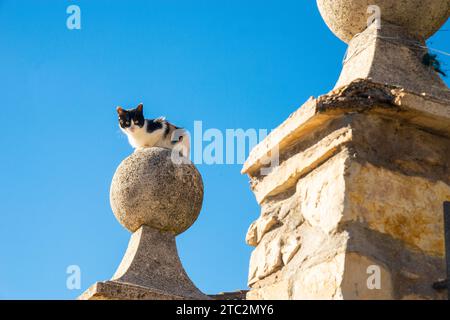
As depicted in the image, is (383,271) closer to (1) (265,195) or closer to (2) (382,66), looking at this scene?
(1) (265,195)

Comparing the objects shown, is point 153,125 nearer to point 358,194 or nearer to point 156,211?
point 156,211

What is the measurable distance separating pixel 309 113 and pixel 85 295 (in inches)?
117

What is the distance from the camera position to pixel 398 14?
399 cm

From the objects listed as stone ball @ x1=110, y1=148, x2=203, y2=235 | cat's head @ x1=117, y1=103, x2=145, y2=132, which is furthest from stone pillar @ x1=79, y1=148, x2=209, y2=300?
cat's head @ x1=117, y1=103, x2=145, y2=132

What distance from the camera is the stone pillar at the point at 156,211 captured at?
6.41 meters

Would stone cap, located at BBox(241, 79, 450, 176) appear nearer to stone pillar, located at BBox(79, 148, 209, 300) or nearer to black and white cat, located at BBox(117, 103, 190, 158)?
stone pillar, located at BBox(79, 148, 209, 300)

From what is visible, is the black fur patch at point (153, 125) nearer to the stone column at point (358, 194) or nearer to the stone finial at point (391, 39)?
the stone finial at point (391, 39)

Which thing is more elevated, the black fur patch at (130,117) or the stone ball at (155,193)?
the black fur patch at (130,117)

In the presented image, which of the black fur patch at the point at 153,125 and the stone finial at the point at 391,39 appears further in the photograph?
the black fur patch at the point at 153,125

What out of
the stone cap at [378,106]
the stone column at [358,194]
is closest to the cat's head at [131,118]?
the stone column at [358,194]

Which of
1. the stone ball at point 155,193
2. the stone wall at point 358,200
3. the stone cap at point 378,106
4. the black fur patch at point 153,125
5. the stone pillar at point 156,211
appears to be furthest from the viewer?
the black fur patch at point 153,125

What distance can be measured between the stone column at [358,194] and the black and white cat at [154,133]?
12.3ft
